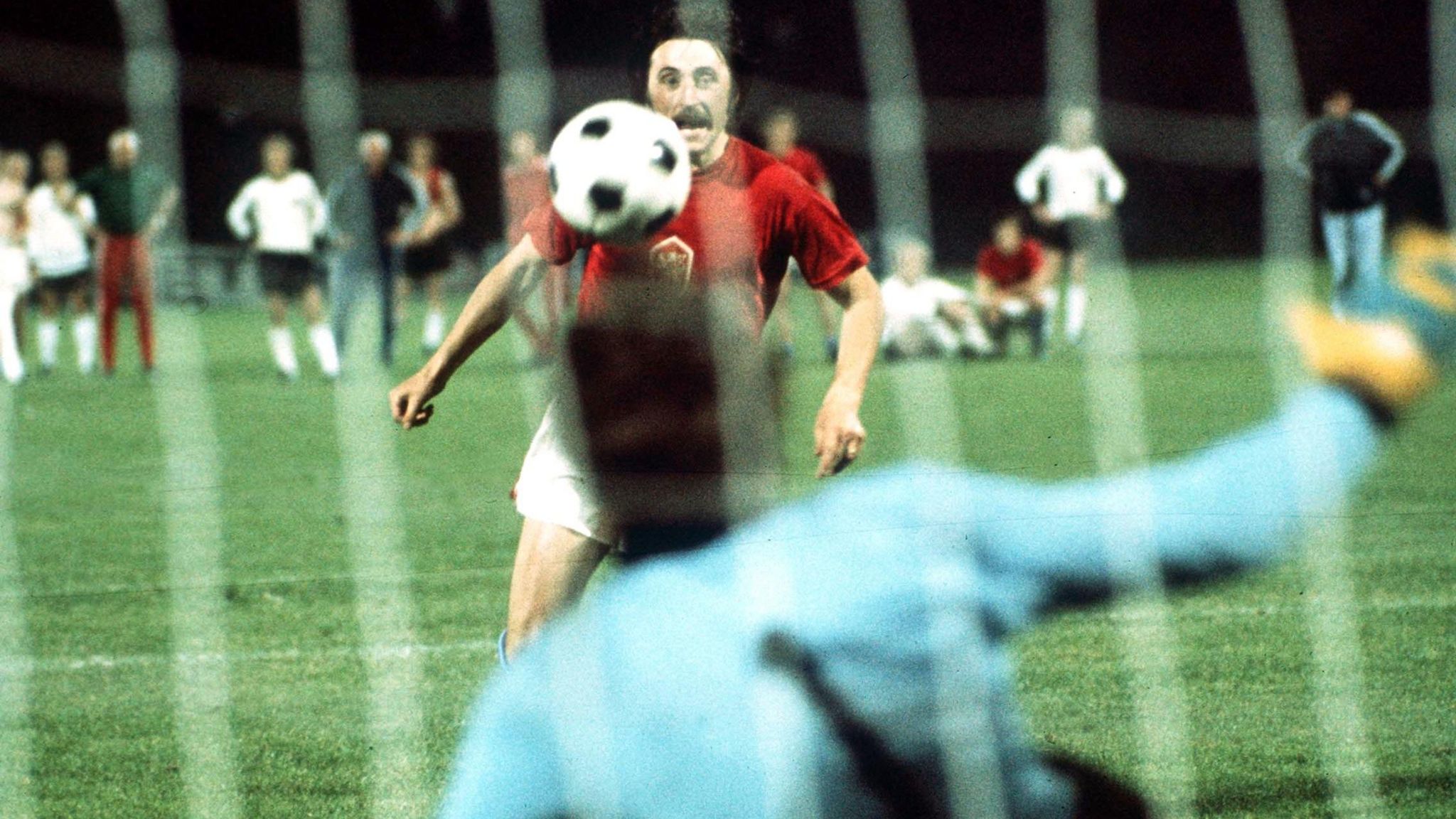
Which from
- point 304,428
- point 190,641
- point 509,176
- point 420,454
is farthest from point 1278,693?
point 509,176

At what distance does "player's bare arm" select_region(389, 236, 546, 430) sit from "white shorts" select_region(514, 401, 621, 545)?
0.64ft

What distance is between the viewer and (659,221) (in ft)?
11.3

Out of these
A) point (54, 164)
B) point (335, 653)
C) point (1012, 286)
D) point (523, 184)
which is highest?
point (54, 164)

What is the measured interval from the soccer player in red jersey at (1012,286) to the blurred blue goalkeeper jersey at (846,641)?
13.3 m

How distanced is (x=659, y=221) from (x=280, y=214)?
10.9 meters

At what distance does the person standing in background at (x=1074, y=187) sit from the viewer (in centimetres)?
1408

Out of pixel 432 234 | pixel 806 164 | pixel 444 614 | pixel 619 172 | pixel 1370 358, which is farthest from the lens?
pixel 432 234

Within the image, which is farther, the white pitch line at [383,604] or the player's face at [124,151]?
the player's face at [124,151]

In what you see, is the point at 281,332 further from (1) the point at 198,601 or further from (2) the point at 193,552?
(1) the point at 198,601

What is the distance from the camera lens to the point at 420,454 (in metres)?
9.66

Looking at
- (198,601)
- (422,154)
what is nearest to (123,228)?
(422,154)

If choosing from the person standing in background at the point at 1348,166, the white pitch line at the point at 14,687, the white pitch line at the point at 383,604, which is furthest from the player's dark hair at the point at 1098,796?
the person standing in background at the point at 1348,166

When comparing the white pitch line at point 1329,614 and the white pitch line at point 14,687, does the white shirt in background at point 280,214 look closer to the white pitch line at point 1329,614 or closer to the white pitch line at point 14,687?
the white pitch line at point 14,687

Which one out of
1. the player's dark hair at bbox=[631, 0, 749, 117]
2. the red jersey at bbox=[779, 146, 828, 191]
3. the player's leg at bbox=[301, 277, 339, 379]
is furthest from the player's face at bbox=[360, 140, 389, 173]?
the player's dark hair at bbox=[631, 0, 749, 117]
